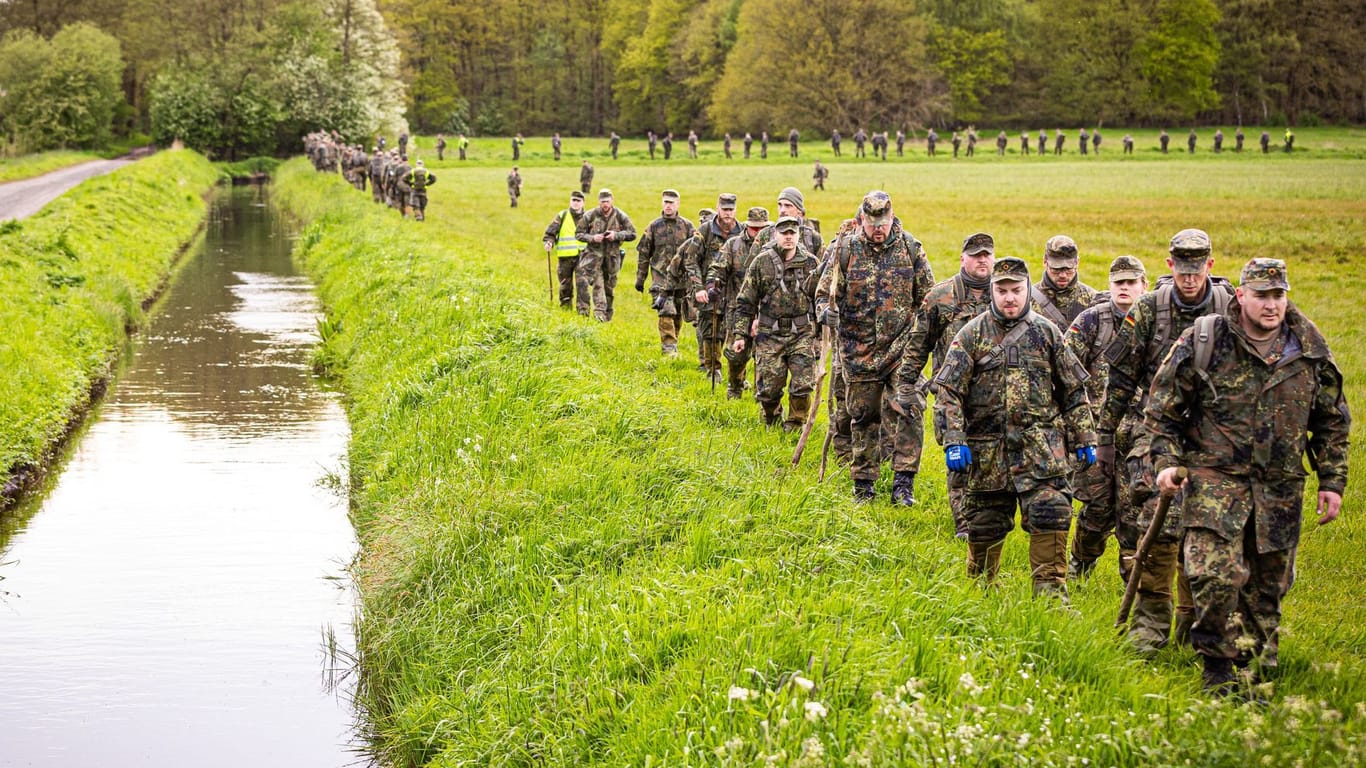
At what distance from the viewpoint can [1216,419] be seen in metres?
6.97

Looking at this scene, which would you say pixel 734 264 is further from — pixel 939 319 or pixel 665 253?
pixel 939 319

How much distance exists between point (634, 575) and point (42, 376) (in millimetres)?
10435

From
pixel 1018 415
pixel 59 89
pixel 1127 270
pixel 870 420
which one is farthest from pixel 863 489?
pixel 59 89

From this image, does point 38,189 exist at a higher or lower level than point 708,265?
higher

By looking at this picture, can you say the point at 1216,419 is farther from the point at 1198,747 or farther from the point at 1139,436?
the point at 1198,747

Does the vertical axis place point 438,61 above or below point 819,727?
above

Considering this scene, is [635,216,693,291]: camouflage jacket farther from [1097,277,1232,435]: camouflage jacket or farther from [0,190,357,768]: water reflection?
[1097,277,1232,435]: camouflage jacket

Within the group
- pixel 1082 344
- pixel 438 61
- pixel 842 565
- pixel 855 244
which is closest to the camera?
pixel 842 565

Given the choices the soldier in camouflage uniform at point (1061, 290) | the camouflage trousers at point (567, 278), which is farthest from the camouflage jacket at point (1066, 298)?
the camouflage trousers at point (567, 278)

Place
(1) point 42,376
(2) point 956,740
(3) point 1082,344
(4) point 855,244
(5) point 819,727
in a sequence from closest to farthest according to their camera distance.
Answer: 1. (2) point 956,740
2. (5) point 819,727
3. (3) point 1082,344
4. (4) point 855,244
5. (1) point 42,376

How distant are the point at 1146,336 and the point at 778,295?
15.2 ft

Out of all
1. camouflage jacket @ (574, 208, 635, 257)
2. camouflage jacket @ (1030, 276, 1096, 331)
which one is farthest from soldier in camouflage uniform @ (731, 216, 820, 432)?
camouflage jacket @ (574, 208, 635, 257)

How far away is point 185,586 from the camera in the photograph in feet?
33.7

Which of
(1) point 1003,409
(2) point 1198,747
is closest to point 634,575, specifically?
(1) point 1003,409
